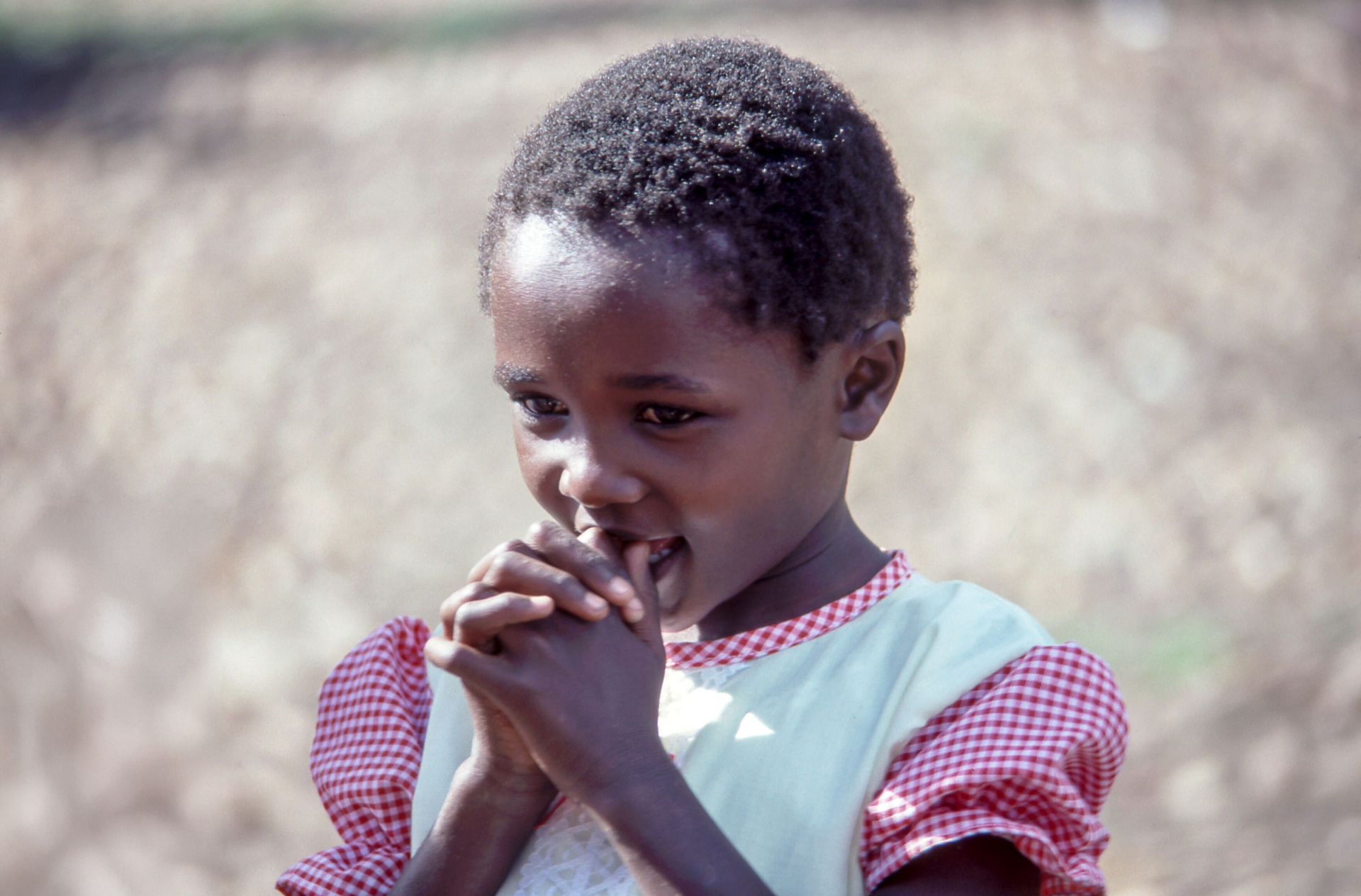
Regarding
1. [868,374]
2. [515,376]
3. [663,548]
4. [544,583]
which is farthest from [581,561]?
[868,374]

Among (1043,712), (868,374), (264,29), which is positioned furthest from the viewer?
(264,29)

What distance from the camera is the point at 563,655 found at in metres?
1.53

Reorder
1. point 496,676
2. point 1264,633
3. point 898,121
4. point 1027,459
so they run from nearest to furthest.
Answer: point 496,676 < point 1264,633 < point 1027,459 < point 898,121

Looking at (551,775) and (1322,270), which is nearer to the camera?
(551,775)

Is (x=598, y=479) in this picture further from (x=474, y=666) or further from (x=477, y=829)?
(x=477, y=829)

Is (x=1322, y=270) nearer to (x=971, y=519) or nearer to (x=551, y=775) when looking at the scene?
(x=971, y=519)

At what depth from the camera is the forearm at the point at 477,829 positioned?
165 cm

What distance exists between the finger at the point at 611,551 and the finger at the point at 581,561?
0.05 feet

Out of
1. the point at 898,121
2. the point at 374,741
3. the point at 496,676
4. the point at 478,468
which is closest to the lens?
the point at 496,676

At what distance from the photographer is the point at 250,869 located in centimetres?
437

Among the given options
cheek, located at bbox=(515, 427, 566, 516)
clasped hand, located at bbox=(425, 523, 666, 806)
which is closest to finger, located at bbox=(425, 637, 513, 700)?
clasped hand, located at bbox=(425, 523, 666, 806)

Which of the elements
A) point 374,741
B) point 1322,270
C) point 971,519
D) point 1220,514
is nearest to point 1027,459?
point 971,519

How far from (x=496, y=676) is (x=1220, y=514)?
3776 mm

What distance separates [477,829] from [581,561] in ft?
1.20
